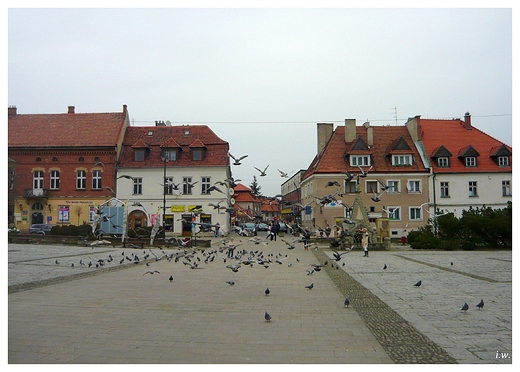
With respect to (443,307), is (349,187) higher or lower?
higher

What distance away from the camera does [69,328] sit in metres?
8.26

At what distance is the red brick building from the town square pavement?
32.5m

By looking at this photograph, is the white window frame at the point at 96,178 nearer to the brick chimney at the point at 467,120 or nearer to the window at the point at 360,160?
the window at the point at 360,160

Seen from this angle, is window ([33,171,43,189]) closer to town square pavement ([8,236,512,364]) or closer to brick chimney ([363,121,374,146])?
town square pavement ([8,236,512,364])

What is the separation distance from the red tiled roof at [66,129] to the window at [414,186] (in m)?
32.0

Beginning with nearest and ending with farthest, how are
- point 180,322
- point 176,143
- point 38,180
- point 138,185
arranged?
point 180,322, point 38,180, point 138,185, point 176,143

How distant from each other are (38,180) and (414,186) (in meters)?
40.1

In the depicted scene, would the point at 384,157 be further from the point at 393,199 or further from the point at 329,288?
the point at 329,288

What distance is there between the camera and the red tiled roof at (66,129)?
48000mm

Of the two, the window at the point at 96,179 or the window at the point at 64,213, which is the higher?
the window at the point at 96,179

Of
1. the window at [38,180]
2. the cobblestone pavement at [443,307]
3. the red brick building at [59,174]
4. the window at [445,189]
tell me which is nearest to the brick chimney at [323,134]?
the window at [445,189]

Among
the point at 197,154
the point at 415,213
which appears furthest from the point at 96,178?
the point at 415,213

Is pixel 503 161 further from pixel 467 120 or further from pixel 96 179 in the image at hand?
pixel 96 179

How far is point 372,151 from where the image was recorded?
49500 mm
